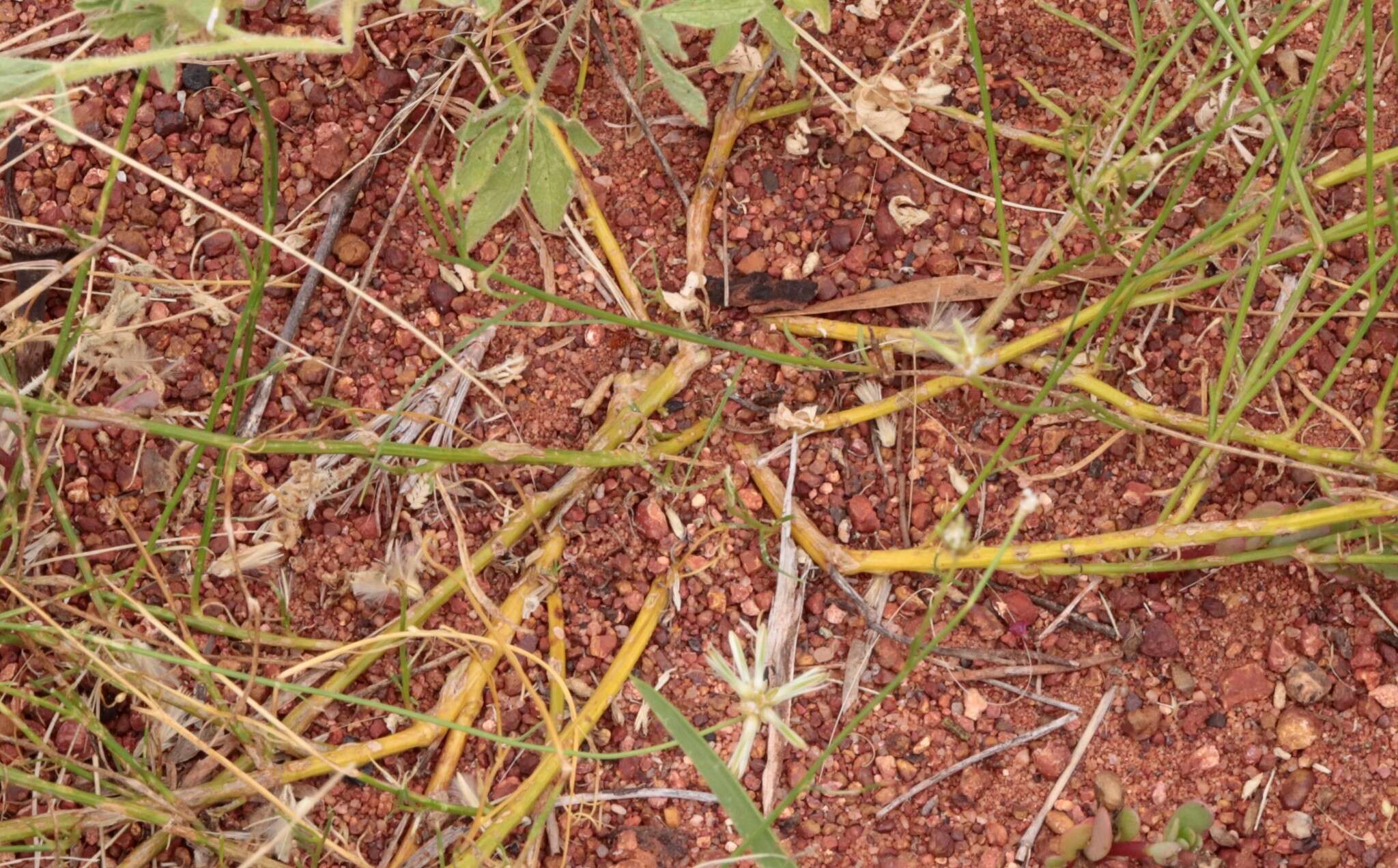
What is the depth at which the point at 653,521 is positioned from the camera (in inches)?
76.4

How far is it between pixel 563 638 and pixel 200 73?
1133mm

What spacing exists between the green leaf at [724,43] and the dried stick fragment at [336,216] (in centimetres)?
49

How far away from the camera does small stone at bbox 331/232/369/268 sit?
2027 millimetres

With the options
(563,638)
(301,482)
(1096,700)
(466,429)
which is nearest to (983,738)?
(1096,700)

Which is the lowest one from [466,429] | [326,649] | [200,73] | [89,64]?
[326,649]

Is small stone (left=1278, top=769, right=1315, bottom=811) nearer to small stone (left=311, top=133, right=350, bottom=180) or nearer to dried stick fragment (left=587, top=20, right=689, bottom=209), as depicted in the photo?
dried stick fragment (left=587, top=20, right=689, bottom=209)

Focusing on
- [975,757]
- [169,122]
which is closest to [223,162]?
[169,122]

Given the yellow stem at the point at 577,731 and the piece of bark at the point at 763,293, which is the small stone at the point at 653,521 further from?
the piece of bark at the point at 763,293

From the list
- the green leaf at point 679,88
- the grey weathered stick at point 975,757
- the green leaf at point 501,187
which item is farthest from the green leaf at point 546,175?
the grey weathered stick at point 975,757

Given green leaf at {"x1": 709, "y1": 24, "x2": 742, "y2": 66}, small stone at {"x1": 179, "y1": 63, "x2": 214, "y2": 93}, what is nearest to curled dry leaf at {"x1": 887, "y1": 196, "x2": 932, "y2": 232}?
green leaf at {"x1": 709, "y1": 24, "x2": 742, "y2": 66}

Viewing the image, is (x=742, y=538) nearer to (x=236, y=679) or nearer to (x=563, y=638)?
(x=563, y=638)

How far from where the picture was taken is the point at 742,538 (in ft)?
6.42

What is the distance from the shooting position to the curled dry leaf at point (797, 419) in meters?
1.87

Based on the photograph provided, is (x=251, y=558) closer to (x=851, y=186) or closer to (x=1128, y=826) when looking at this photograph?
(x=851, y=186)
